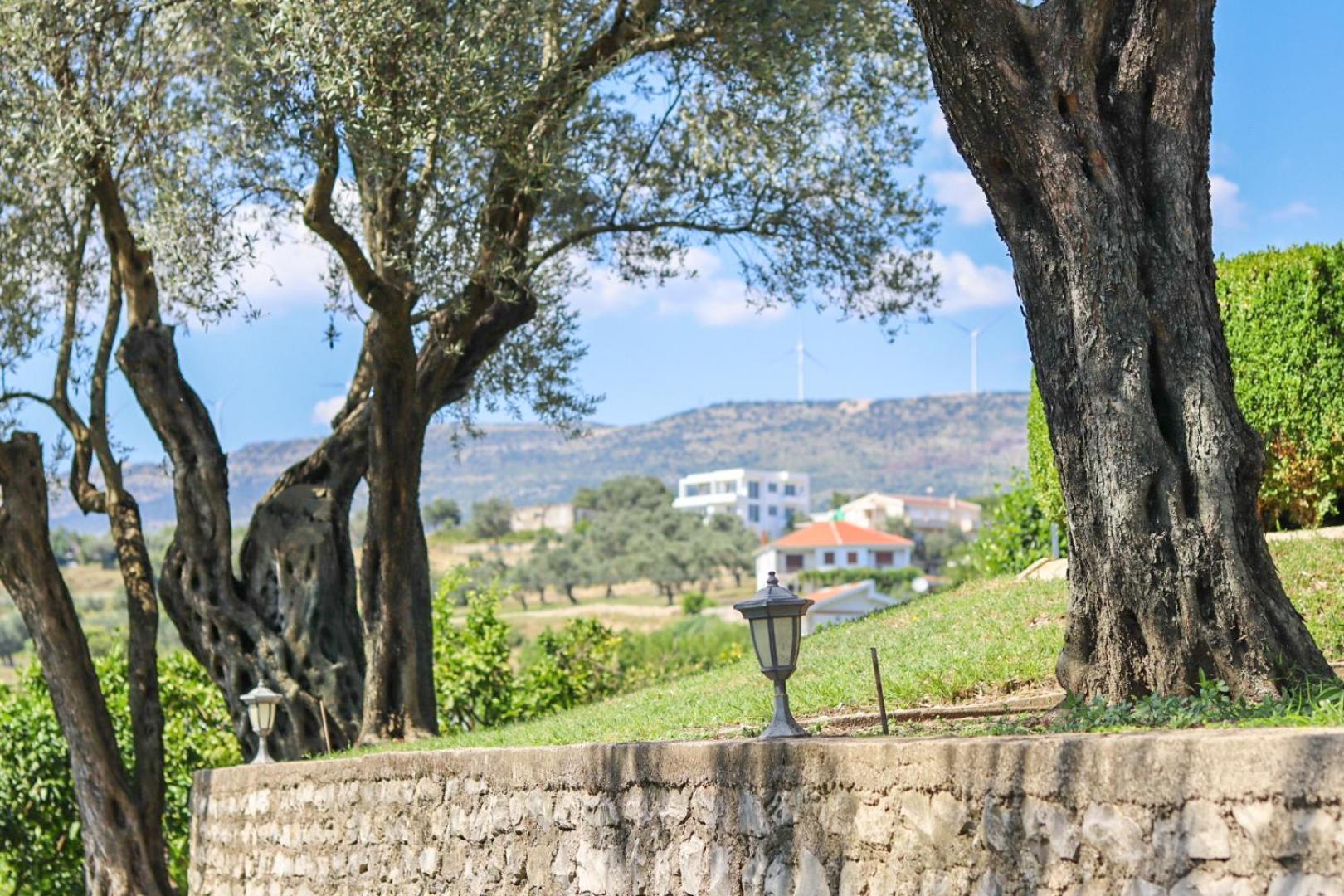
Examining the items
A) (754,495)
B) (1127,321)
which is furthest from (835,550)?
(1127,321)

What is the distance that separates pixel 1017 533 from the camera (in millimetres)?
15461

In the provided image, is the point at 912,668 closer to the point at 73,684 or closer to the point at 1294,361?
the point at 1294,361

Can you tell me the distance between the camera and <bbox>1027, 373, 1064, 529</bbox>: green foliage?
12.8m

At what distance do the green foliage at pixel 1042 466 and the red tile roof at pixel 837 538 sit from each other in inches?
3850

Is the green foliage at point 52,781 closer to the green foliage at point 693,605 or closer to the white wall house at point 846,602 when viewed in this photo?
the white wall house at point 846,602

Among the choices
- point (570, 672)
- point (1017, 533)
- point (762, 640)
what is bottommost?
point (570, 672)

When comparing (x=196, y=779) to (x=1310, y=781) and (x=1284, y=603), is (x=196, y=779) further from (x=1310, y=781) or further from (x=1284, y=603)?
(x=1310, y=781)

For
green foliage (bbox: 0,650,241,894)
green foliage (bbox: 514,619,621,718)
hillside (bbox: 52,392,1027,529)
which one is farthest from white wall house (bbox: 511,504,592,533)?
green foliage (bbox: 0,650,241,894)

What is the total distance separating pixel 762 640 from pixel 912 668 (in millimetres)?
2777

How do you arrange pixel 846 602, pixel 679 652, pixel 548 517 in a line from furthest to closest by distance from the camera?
pixel 548 517 < pixel 846 602 < pixel 679 652

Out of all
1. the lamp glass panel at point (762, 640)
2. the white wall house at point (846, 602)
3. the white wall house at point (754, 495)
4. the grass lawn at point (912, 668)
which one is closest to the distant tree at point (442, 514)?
the white wall house at point (754, 495)

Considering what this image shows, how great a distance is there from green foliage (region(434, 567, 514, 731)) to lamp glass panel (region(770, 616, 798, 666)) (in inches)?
517

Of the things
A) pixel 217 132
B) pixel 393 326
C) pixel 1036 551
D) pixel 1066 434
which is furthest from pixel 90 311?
pixel 1066 434

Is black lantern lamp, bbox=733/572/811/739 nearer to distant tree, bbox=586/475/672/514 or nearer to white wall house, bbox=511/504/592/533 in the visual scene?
distant tree, bbox=586/475/672/514
